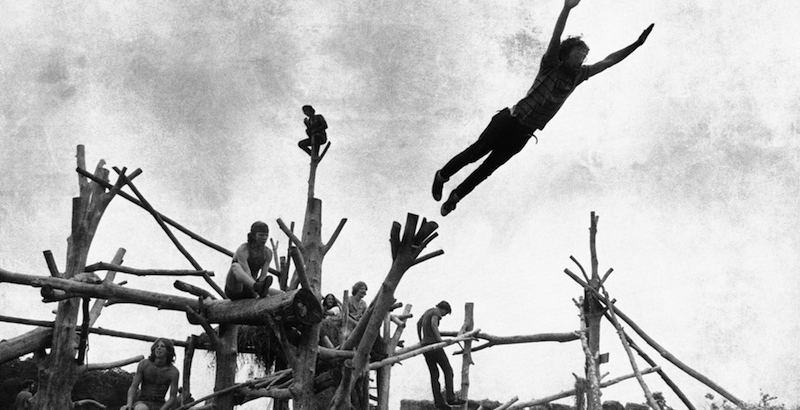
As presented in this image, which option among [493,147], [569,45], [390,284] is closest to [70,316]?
[390,284]

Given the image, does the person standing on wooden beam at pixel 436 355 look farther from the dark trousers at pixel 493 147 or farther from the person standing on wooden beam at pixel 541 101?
the person standing on wooden beam at pixel 541 101

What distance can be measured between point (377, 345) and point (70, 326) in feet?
11.5

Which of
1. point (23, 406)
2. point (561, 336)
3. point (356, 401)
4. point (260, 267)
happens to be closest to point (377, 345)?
point (356, 401)

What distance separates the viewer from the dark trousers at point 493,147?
313 inches

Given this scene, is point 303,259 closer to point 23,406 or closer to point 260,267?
point 260,267

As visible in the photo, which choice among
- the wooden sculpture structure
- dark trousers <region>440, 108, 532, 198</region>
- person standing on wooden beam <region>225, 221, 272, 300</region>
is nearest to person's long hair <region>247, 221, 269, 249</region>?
person standing on wooden beam <region>225, 221, 272, 300</region>

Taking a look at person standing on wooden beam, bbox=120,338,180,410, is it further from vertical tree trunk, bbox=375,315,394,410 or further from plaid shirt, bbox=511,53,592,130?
plaid shirt, bbox=511,53,592,130

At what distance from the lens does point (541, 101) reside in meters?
7.78

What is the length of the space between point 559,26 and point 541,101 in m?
0.81

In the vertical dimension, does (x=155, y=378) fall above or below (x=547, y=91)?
below

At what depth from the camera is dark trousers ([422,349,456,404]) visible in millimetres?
12125

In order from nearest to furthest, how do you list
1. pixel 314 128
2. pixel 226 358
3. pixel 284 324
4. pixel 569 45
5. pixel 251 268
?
→ 1. pixel 569 45
2. pixel 284 324
3. pixel 314 128
4. pixel 251 268
5. pixel 226 358

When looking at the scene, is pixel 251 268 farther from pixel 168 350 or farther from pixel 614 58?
pixel 614 58

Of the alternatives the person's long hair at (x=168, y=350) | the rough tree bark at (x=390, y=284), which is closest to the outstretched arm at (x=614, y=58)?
the rough tree bark at (x=390, y=284)
